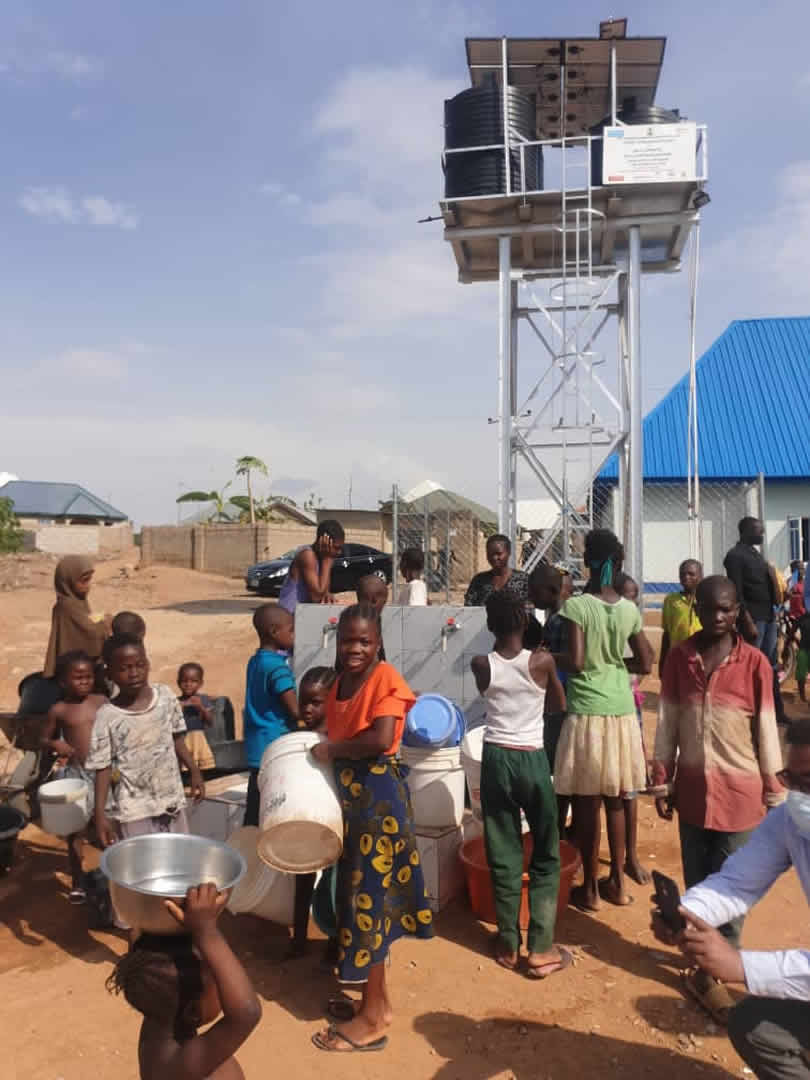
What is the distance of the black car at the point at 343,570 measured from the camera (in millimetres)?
20611


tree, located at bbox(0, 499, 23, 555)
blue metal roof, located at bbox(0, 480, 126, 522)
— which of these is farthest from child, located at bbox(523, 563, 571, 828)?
blue metal roof, located at bbox(0, 480, 126, 522)

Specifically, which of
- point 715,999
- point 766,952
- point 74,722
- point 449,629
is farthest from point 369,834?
point 449,629

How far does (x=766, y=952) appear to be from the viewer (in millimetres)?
2506

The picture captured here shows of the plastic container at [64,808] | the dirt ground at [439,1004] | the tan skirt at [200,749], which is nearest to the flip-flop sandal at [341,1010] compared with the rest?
the dirt ground at [439,1004]

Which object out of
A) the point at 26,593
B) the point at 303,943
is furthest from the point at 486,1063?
the point at 26,593

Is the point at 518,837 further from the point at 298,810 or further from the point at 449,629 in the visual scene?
the point at 449,629

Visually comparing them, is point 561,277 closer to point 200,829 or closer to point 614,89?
point 614,89

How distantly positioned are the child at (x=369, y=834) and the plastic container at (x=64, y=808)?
1857mm

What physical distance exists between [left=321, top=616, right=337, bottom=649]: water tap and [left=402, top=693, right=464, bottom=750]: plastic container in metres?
2.39

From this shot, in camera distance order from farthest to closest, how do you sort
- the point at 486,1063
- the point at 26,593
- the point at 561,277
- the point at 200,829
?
the point at 26,593 < the point at 561,277 < the point at 200,829 < the point at 486,1063

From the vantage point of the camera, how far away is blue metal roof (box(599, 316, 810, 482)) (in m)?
Result: 18.7

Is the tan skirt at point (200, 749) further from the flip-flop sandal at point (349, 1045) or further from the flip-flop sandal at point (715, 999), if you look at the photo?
the flip-flop sandal at point (715, 999)

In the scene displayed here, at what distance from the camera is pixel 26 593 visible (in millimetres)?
20672

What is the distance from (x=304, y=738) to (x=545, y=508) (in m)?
32.7
